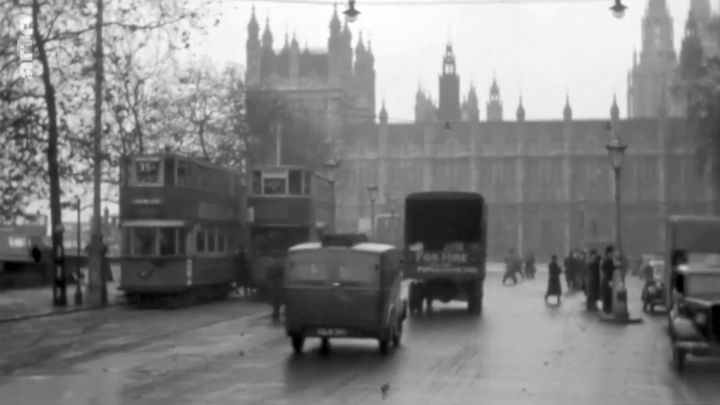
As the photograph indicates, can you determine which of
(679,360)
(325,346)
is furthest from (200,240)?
(679,360)

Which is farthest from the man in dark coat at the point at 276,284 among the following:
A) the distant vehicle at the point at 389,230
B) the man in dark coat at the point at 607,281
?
the distant vehicle at the point at 389,230

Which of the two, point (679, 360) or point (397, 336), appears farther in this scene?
point (397, 336)

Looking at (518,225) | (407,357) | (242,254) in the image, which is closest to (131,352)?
(407,357)

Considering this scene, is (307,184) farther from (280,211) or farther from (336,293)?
(336,293)

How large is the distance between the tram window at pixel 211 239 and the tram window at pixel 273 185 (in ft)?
8.18

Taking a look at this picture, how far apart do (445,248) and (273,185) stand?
9558 millimetres

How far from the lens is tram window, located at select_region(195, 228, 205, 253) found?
129ft

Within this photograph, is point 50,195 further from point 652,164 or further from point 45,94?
point 652,164

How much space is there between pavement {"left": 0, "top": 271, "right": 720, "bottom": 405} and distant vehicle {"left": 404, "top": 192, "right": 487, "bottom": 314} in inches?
141

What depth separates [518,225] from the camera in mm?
125188

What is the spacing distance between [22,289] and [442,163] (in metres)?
83.0

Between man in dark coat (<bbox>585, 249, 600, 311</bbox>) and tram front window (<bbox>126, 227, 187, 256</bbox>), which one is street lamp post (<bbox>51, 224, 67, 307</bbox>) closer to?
tram front window (<bbox>126, 227, 187, 256</bbox>)

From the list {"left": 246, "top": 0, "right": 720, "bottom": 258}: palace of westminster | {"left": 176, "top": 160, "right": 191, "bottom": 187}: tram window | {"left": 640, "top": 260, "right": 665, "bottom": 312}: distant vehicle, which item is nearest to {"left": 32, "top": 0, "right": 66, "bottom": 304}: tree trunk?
{"left": 176, "top": 160, "right": 191, "bottom": 187}: tram window

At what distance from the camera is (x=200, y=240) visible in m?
39.8
